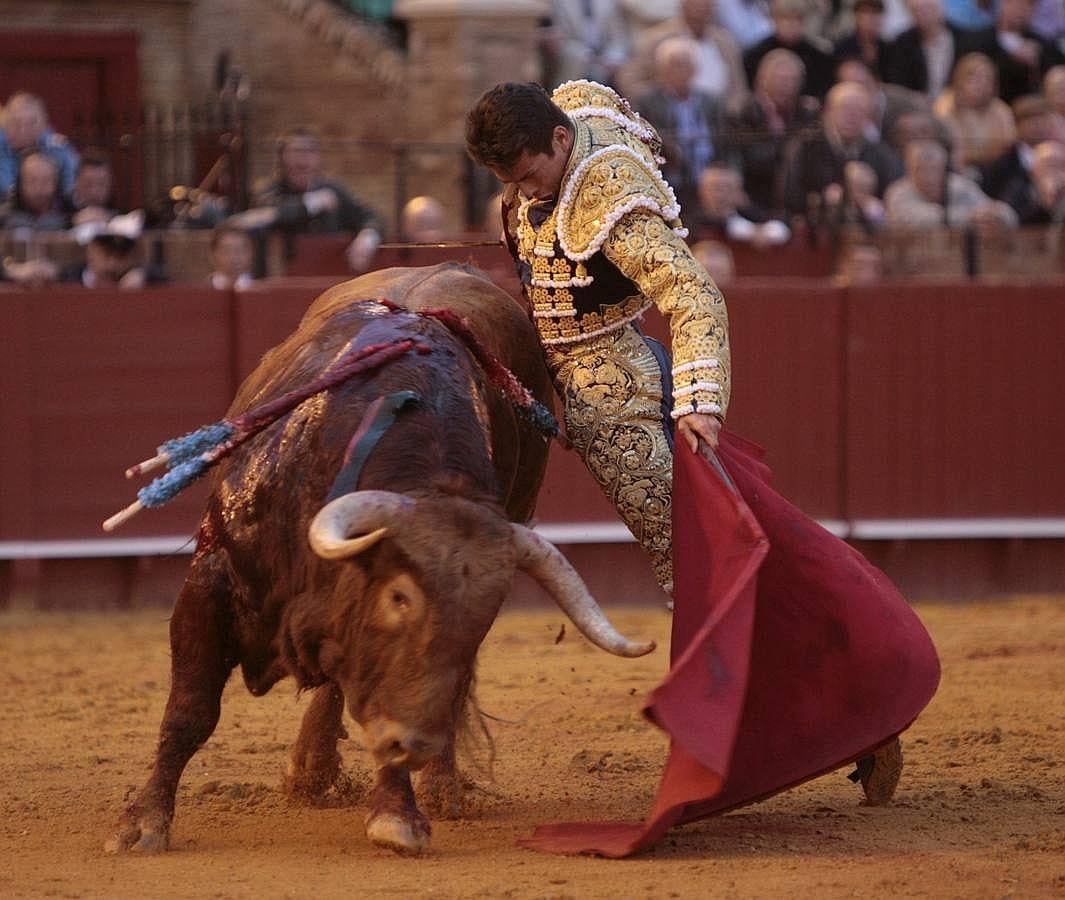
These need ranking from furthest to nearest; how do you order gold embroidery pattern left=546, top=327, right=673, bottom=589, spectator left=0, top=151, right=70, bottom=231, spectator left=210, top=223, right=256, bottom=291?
spectator left=0, top=151, right=70, bottom=231, spectator left=210, top=223, right=256, bottom=291, gold embroidery pattern left=546, top=327, right=673, bottom=589

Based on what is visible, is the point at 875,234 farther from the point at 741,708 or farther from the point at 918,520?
the point at 741,708

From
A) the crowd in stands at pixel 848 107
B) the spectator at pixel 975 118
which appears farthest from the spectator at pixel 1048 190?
the spectator at pixel 975 118

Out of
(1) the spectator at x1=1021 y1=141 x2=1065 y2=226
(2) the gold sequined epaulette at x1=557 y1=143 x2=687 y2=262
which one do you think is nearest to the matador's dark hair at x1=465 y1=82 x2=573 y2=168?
(2) the gold sequined epaulette at x1=557 y1=143 x2=687 y2=262

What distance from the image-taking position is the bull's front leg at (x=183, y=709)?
428 centimetres

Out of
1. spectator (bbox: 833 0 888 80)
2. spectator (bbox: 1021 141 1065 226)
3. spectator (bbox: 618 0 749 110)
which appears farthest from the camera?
spectator (bbox: 833 0 888 80)

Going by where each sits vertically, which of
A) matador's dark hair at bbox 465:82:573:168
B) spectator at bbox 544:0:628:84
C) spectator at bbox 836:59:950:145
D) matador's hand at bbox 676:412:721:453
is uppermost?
matador's dark hair at bbox 465:82:573:168

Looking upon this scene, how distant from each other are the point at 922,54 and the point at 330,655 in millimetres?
7359

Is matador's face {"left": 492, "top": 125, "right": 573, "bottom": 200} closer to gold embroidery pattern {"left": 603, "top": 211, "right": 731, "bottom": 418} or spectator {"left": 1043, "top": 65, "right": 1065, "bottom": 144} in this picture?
gold embroidery pattern {"left": 603, "top": 211, "right": 731, "bottom": 418}

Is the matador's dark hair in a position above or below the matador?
above

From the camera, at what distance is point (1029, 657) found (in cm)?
689

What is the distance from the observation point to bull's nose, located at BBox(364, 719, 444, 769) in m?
3.96

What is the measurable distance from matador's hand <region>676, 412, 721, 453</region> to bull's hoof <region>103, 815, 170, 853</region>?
1.29m

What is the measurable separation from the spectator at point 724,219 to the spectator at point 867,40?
144cm

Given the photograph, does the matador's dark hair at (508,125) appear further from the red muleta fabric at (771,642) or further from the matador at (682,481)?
the red muleta fabric at (771,642)
